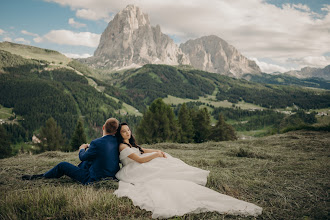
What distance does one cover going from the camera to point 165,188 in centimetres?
509

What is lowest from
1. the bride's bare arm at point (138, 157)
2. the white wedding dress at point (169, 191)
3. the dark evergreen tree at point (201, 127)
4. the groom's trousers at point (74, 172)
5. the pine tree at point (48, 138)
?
the pine tree at point (48, 138)

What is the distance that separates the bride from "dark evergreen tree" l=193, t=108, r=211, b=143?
35894mm

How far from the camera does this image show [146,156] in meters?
6.68

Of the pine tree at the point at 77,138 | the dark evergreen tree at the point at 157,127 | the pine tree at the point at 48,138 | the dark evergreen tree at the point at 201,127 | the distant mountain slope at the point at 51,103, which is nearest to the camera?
the dark evergreen tree at the point at 157,127

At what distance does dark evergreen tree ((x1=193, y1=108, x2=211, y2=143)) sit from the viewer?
138ft

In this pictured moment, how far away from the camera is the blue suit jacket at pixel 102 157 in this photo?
248 inches

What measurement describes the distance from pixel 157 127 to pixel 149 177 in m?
30.3

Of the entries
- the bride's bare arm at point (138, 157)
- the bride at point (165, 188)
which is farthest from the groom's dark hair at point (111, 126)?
the bride's bare arm at point (138, 157)

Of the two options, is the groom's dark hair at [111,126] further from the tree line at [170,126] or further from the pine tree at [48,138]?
the pine tree at [48,138]

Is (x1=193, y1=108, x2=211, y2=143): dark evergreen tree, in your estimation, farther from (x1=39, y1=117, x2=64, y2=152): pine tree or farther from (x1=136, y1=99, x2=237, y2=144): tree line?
(x1=39, y1=117, x2=64, y2=152): pine tree

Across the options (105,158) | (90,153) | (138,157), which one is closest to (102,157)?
(105,158)

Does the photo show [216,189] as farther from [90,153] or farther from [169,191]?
[90,153]

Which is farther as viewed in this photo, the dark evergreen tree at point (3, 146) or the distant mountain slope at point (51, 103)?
the distant mountain slope at point (51, 103)

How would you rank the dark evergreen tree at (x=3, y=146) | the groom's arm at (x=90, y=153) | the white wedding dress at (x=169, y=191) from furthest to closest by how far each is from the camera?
the dark evergreen tree at (x=3, y=146), the groom's arm at (x=90, y=153), the white wedding dress at (x=169, y=191)
